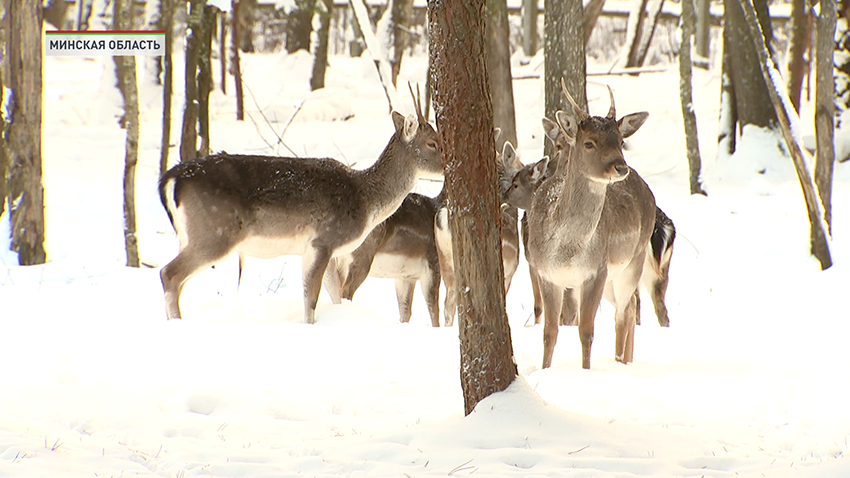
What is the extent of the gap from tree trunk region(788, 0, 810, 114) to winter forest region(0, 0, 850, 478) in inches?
4.9

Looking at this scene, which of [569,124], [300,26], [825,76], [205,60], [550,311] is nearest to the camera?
[569,124]

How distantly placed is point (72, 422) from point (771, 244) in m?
9.48

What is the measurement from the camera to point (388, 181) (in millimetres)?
8391

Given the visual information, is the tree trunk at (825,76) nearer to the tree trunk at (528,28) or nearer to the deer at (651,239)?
the deer at (651,239)

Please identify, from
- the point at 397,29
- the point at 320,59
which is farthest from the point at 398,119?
the point at 320,59

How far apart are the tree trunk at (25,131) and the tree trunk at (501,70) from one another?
568 centimetres

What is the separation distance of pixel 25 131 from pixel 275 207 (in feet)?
12.2

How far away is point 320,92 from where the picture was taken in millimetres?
22703

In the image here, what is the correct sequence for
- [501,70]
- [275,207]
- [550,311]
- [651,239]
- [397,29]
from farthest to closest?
[397,29] < [501,70] < [651,239] < [275,207] < [550,311]

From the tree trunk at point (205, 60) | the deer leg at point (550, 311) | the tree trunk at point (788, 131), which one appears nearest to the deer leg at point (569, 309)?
the deer leg at point (550, 311)

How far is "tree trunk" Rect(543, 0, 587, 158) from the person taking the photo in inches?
397

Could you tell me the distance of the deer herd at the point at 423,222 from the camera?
20.3ft

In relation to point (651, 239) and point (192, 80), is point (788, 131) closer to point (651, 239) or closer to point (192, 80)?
point (651, 239)

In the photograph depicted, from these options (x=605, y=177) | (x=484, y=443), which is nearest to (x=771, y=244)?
(x=605, y=177)
